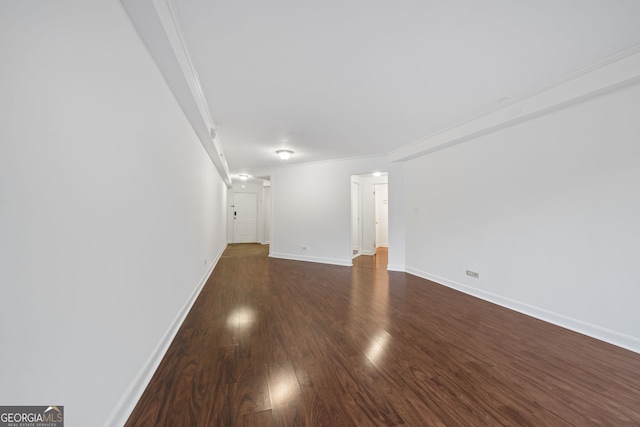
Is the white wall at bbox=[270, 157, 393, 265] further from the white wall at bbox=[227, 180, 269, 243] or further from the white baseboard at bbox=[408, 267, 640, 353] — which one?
the white wall at bbox=[227, 180, 269, 243]

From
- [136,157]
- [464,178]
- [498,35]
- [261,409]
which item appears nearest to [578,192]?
[464,178]

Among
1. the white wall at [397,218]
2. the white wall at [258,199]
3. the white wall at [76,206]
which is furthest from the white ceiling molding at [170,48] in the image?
the white wall at [258,199]

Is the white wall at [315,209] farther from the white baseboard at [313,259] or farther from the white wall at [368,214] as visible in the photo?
the white wall at [368,214]

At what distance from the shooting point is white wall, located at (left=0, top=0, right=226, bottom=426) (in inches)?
29.0

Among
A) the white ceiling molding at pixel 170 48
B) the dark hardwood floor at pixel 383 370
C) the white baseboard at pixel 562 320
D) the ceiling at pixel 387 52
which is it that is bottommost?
the dark hardwood floor at pixel 383 370

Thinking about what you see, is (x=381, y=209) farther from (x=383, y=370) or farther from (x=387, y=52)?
(x=383, y=370)

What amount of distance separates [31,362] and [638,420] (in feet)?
9.65

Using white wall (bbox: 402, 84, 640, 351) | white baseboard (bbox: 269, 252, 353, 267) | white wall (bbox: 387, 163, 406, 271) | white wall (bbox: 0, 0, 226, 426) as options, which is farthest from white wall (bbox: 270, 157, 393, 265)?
white wall (bbox: 0, 0, 226, 426)

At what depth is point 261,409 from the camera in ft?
4.66

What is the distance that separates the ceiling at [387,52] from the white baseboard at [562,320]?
7.98 feet

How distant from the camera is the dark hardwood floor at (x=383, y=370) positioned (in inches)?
55.0

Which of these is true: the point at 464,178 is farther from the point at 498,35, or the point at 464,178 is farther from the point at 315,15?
the point at 315,15

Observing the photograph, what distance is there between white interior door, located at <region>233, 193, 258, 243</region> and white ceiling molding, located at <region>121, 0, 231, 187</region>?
6.95 metres

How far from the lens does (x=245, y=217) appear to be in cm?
962
